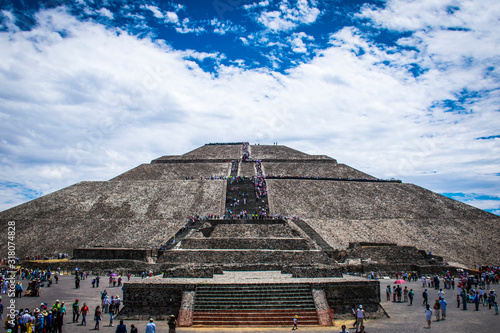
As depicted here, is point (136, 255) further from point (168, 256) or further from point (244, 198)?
point (244, 198)

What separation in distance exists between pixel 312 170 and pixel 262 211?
17.2 meters

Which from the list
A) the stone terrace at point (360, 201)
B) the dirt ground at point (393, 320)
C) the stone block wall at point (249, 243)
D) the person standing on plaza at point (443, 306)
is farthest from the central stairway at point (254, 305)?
the stone terrace at point (360, 201)

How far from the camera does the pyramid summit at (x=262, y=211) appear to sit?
28141 millimetres

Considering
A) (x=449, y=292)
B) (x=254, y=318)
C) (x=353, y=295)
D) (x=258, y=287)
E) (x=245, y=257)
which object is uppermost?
(x=245, y=257)

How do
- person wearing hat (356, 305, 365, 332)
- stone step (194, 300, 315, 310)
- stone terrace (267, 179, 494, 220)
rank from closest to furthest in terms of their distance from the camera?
person wearing hat (356, 305, 365, 332) < stone step (194, 300, 315, 310) < stone terrace (267, 179, 494, 220)

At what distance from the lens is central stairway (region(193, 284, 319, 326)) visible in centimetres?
1159

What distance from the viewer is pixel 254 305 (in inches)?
478

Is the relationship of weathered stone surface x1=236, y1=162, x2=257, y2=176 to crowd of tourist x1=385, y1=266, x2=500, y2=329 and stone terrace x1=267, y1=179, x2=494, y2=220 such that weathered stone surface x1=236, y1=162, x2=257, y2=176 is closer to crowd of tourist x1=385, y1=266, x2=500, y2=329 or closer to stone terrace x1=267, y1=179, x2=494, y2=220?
stone terrace x1=267, y1=179, x2=494, y2=220

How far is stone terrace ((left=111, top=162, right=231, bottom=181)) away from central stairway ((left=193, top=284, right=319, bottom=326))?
112 ft

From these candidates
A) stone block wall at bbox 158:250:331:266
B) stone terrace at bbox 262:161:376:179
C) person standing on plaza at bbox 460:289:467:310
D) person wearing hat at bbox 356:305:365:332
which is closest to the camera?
person wearing hat at bbox 356:305:365:332

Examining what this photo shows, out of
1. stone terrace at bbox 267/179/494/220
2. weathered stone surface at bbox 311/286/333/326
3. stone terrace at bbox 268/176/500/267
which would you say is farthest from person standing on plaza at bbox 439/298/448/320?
stone terrace at bbox 267/179/494/220

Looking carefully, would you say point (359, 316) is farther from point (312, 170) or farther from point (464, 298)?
point (312, 170)

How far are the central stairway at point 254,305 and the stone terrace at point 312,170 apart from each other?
34.7 meters

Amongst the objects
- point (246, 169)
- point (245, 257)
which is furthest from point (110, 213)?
point (246, 169)
